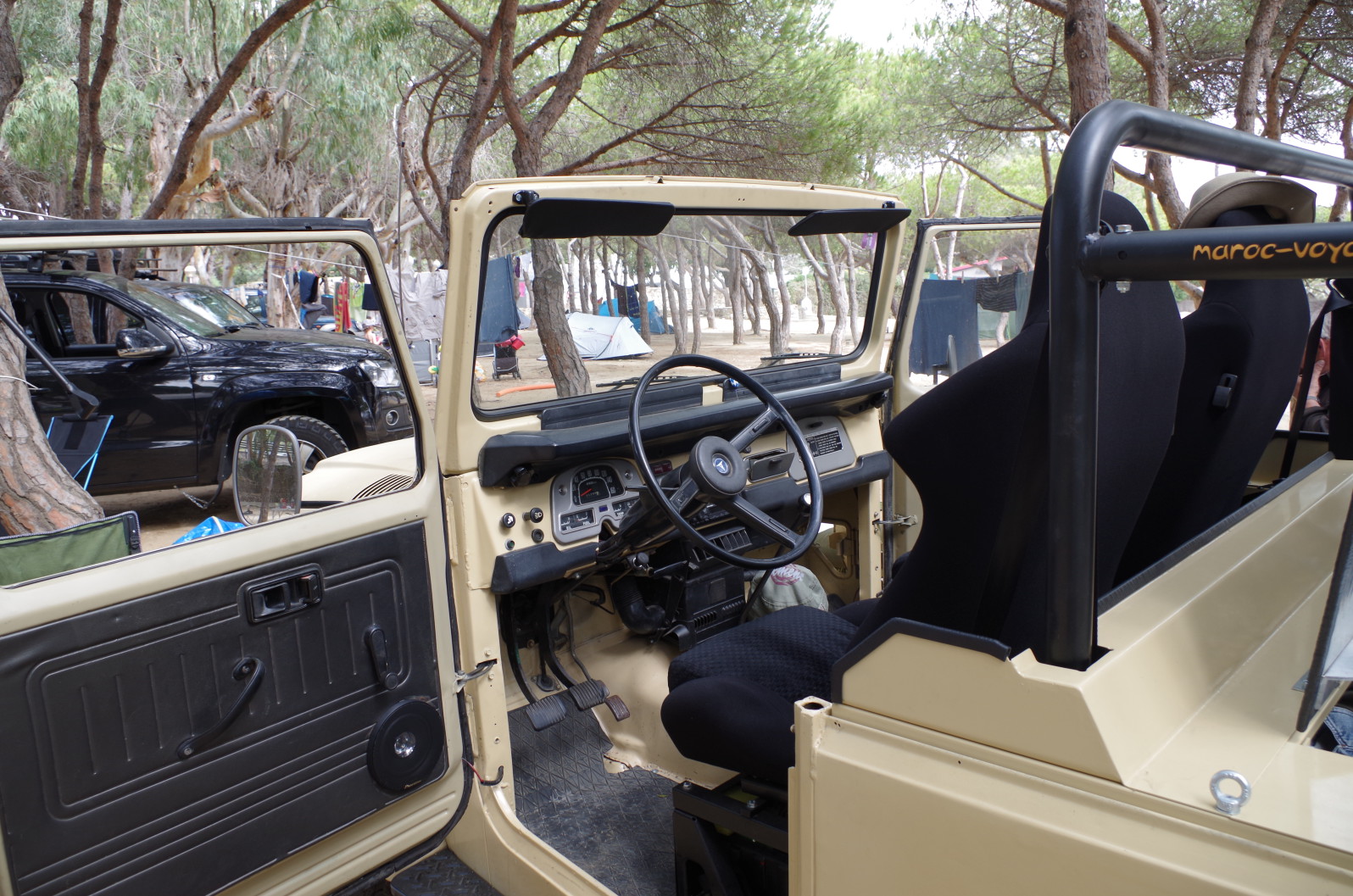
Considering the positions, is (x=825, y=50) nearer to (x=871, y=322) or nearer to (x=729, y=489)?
(x=871, y=322)

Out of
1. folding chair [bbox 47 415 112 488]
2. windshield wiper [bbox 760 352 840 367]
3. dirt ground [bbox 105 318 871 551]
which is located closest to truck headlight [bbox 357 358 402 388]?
folding chair [bbox 47 415 112 488]

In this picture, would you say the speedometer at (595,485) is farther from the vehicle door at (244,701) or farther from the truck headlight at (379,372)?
the truck headlight at (379,372)

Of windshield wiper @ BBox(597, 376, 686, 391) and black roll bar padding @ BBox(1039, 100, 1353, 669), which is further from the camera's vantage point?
windshield wiper @ BBox(597, 376, 686, 391)

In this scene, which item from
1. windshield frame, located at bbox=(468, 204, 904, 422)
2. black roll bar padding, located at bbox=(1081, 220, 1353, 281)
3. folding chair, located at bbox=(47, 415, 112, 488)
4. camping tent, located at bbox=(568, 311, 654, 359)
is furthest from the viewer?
folding chair, located at bbox=(47, 415, 112, 488)

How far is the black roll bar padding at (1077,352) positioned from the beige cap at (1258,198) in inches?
30.6

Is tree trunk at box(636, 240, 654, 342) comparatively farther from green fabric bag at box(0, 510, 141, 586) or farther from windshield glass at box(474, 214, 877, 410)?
green fabric bag at box(0, 510, 141, 586)

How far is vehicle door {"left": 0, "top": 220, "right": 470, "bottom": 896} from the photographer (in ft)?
5.68

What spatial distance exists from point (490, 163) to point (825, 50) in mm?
8227

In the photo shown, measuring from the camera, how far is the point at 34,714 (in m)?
1.70

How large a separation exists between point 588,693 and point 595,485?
715 mm

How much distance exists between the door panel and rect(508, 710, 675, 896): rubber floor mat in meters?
0.47

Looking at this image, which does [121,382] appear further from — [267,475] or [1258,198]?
[1258,198]

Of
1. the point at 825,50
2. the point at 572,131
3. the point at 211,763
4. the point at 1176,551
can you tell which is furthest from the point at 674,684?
the point at 572,131

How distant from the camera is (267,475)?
221 cm
